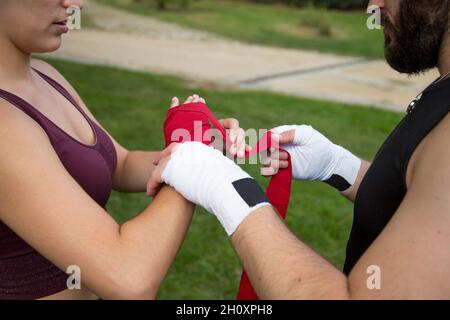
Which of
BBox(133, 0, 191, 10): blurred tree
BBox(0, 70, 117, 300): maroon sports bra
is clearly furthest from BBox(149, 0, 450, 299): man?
BBox(133, 0, 191, 10): blurred tree

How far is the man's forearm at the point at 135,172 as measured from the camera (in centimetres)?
267

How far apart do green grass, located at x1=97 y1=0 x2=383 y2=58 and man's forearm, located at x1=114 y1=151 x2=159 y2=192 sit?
39.5ft

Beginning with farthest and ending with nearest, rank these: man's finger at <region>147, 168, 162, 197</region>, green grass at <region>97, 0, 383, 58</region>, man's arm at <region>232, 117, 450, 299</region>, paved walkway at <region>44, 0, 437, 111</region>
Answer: green grass at <region>97, 0, 383, 58</region>, paved walkway at <region>44, 0, 437, 111</region>, man's finger at <region>147, 168, 162, 197</region>, man's arm at <region>232, 117, 450, 299</region>

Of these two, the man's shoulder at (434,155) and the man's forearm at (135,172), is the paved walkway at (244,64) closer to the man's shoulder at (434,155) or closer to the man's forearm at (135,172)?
the man's forearm at (135,172)

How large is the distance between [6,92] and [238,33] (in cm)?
1492

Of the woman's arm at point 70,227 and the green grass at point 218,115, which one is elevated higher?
the woman's arm at point 70,227

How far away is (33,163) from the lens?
178 centimetres

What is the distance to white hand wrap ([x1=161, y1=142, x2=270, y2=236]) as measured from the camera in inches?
70.4

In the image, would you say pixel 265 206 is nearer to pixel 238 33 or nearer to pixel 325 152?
pixel 325 152

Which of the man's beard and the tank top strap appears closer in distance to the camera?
the man's beard

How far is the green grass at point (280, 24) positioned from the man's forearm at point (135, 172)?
12.0 m

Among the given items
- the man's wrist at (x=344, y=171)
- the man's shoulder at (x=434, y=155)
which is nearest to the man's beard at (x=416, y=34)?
the man's shoulder at (x=434, y=155)

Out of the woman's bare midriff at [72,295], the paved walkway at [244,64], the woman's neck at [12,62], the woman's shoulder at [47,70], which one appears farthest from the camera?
the paved walkway at [244,64]

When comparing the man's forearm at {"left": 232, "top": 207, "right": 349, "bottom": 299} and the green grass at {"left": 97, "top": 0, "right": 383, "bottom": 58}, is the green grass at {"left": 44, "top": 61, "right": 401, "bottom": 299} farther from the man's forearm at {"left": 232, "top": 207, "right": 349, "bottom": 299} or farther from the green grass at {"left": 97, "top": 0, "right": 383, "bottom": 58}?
the green grass at {"left": 97, "top": 0, "right": 383, "bottom": 58}
